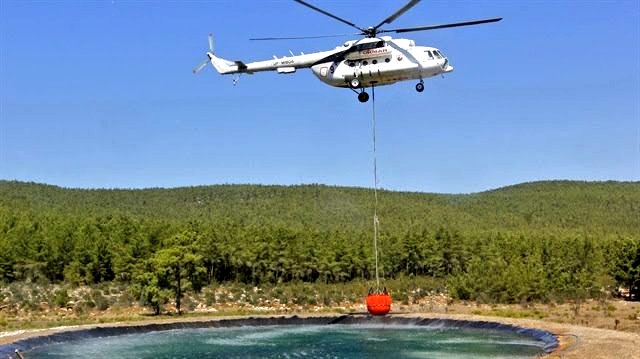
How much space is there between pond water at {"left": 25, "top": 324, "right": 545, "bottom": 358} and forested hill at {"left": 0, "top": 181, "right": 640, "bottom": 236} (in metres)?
81.7

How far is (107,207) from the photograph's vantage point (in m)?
138

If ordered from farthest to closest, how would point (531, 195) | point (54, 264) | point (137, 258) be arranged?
1. point (531, 195)
2. point (54, 264)
3. point (137, 258)

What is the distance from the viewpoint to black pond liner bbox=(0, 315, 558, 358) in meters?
28.5

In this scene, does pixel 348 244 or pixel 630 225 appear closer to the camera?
pixel 348 244

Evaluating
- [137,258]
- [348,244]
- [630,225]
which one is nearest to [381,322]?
[137,258]

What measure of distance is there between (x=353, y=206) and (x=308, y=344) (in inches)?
4914

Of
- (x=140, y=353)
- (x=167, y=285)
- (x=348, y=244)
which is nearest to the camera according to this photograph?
(x=140, y=353)

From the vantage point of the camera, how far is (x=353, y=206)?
156 m

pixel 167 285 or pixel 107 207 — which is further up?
pixel 107 207

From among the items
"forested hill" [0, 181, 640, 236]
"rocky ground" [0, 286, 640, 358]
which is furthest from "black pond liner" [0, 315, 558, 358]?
"forested hill" [0, 181, 640, 236]

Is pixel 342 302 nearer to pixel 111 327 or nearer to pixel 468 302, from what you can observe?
pixel 468 302

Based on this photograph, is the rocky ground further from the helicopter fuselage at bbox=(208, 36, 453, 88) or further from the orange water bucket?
the helicopter fuselage at bbox=(208, 36, 453, 88)

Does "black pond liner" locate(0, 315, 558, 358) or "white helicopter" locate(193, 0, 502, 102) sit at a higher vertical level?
"white helicopter" locate(193, 0, 502, 102)

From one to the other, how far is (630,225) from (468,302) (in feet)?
289
